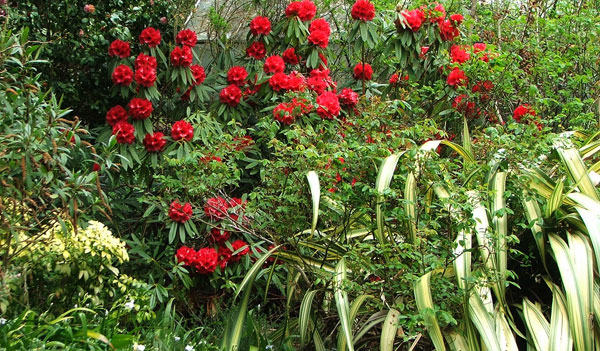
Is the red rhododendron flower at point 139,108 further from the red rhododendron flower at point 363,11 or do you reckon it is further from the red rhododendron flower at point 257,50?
the red rhododendron flower at point 363,11

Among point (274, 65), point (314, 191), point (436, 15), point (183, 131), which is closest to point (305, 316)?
point (314, 191)

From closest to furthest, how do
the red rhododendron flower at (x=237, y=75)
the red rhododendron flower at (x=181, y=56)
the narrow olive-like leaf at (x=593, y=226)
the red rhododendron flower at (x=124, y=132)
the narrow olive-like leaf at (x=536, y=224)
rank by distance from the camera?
1. the narrow olive-like leaf at (x=593, y=226)
2. the narrow olive-like leaf at (x=536, y=224)
3. the red rhododendron flower at (x=124, y=132)
4. the red rhododendron flower at (x=181, y=56)
5. the red rhododendron flower at (x=237, y=75)

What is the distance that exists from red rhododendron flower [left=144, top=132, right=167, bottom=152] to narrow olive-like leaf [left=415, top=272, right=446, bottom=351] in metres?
1.84

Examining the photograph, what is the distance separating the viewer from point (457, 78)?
4.43m

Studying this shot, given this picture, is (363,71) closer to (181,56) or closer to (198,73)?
(198,73)

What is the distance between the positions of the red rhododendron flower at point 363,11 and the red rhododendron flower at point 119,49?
140 cm

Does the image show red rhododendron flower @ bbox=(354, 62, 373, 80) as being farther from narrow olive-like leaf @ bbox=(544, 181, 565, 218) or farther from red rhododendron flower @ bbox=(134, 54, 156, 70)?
narrow olive-like leaf @ bbox=(544, 181, 565, 218)

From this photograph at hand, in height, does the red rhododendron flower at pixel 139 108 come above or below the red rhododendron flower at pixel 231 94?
below

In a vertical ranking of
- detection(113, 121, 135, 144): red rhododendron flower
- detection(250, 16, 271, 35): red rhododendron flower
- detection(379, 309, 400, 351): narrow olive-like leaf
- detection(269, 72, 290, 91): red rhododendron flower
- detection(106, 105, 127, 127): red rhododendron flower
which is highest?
detection(250, 16, 271, 35): red rhododendron flower

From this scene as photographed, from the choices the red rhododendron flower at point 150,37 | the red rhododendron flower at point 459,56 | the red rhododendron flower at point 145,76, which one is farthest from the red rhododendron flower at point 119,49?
the red rhododendron flower at point 459,56

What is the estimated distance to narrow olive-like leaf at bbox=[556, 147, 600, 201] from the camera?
125 inches

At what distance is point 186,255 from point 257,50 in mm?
1415

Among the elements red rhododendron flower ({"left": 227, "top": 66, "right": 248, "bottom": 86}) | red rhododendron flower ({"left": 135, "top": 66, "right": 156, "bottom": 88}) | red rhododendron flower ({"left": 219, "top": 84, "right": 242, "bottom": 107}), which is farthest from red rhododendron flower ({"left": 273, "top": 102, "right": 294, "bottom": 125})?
red rhododendron flower ({"left": 135, "top": 66, "right": 156, "bottom": 88})

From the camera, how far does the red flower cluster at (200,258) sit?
374cm
